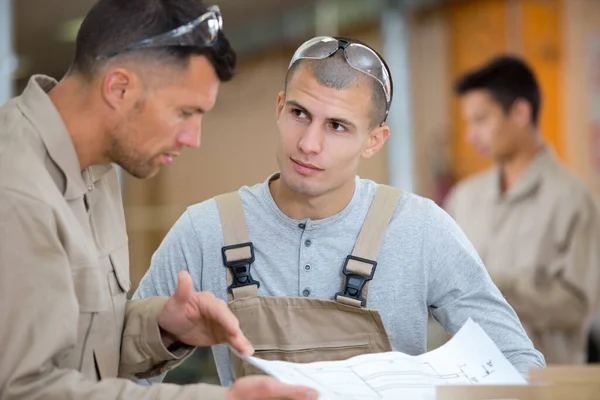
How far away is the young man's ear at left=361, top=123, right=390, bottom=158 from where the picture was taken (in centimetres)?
188

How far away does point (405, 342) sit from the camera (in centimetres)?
179

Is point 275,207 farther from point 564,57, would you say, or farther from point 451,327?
point 564,57

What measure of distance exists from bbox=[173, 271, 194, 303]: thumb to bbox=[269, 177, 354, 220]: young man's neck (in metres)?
0.42

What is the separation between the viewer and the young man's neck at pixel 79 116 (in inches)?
54.1

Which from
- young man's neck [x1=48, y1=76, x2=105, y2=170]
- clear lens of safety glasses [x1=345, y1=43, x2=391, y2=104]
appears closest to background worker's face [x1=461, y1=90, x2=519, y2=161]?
clear lens of safety glasses [x1=345, y1=43, x2=391, y2=104]

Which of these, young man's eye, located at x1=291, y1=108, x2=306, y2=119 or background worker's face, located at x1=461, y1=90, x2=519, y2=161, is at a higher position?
young man's eye, located at x1=291, y1=108, x2=306, y2=119

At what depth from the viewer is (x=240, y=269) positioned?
5.68ft

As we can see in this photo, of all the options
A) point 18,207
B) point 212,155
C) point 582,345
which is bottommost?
point 582,345

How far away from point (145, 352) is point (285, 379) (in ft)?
1.11

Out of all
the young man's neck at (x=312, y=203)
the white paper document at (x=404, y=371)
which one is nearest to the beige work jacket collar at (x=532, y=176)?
the young man's neck at (x=312, y=203)

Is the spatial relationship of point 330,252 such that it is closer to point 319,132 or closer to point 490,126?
point 319,132

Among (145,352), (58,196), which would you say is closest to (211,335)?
(145,352)

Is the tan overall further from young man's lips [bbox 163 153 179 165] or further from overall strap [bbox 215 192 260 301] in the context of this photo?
young man's lips [bbox 163 153 179 165]

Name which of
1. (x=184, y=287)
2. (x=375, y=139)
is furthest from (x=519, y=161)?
(x=184, y=287)
